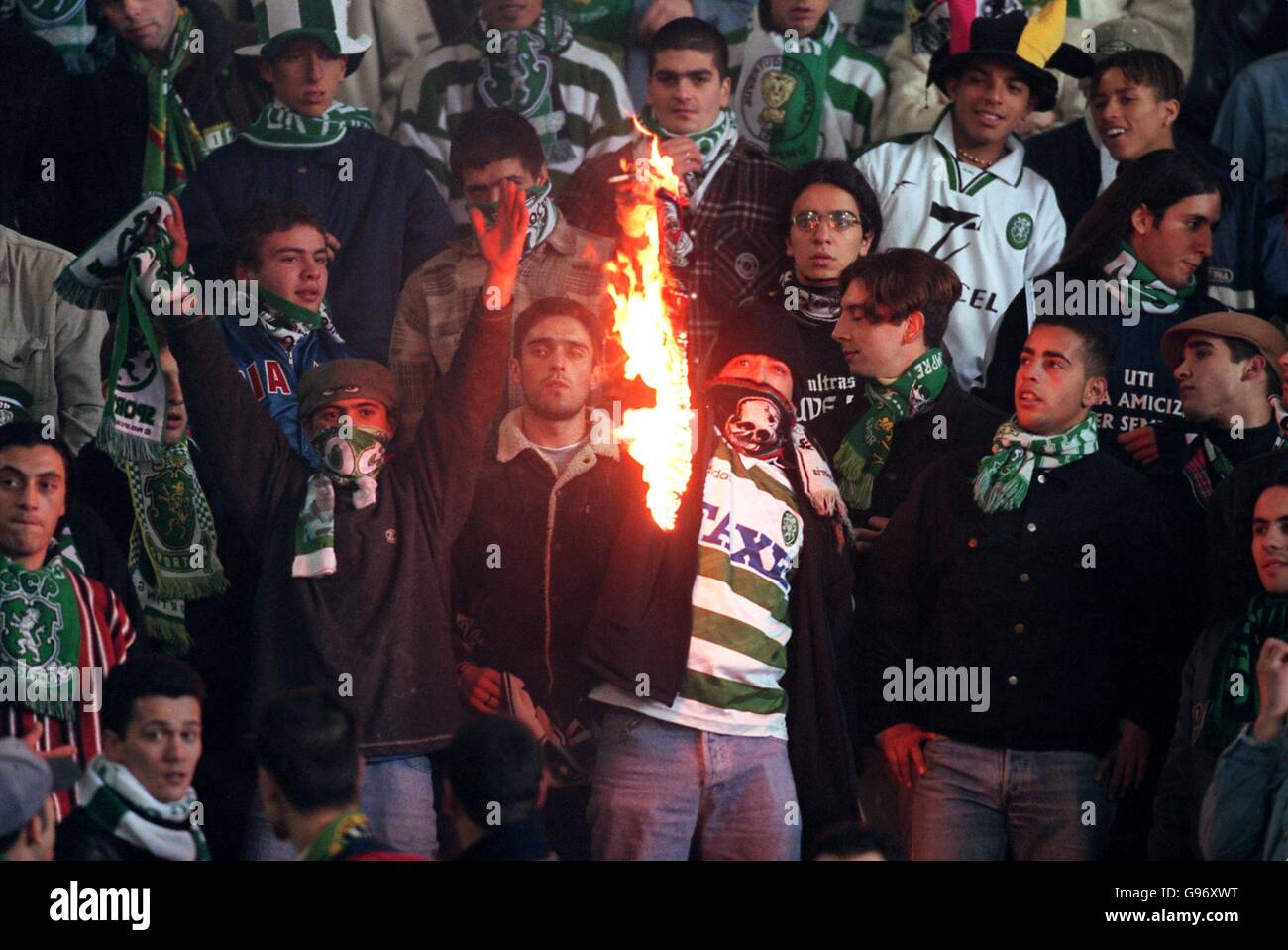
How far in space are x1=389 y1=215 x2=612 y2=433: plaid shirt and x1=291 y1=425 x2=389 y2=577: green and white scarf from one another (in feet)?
0.99

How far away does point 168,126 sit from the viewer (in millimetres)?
6906

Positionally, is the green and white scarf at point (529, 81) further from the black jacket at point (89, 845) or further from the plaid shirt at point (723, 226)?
the black jacket at point (89, 845)

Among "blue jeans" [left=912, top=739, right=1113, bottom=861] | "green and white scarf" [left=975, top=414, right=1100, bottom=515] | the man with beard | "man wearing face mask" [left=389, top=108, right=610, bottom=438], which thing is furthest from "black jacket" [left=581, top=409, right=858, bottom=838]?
"man wearing face mask" [left=389, top=108, right=610, bottom=438]

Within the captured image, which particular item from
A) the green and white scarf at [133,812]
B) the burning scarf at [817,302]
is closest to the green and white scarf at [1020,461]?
the burning scarf at [817,302]

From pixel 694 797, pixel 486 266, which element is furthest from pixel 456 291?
pixel 694 797

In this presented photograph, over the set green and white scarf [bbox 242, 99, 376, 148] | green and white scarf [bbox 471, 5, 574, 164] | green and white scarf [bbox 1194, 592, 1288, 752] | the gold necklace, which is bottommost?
green and white scarf [bbox 1194, 592, 1288, 752]

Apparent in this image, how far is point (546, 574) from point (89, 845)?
1474mm

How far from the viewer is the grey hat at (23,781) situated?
19.7 feet

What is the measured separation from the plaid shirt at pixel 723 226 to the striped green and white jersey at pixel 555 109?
117 mm

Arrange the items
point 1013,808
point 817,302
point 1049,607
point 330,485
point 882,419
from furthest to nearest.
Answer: point 817,302 → point 882,419 → point 330,485 → point 1049,607 → point 1013,808

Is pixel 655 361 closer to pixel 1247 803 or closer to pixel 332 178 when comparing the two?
pixel 332 178

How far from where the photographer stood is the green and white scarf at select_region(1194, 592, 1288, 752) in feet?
20.2

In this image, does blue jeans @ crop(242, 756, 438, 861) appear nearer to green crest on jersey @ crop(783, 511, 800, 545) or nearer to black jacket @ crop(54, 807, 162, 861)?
black jacket @ crop(54, 807, 162, 861)

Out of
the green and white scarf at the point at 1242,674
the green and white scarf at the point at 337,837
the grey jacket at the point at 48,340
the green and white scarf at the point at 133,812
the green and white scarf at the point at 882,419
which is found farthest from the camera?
the grey jacket at the point at 48,340
